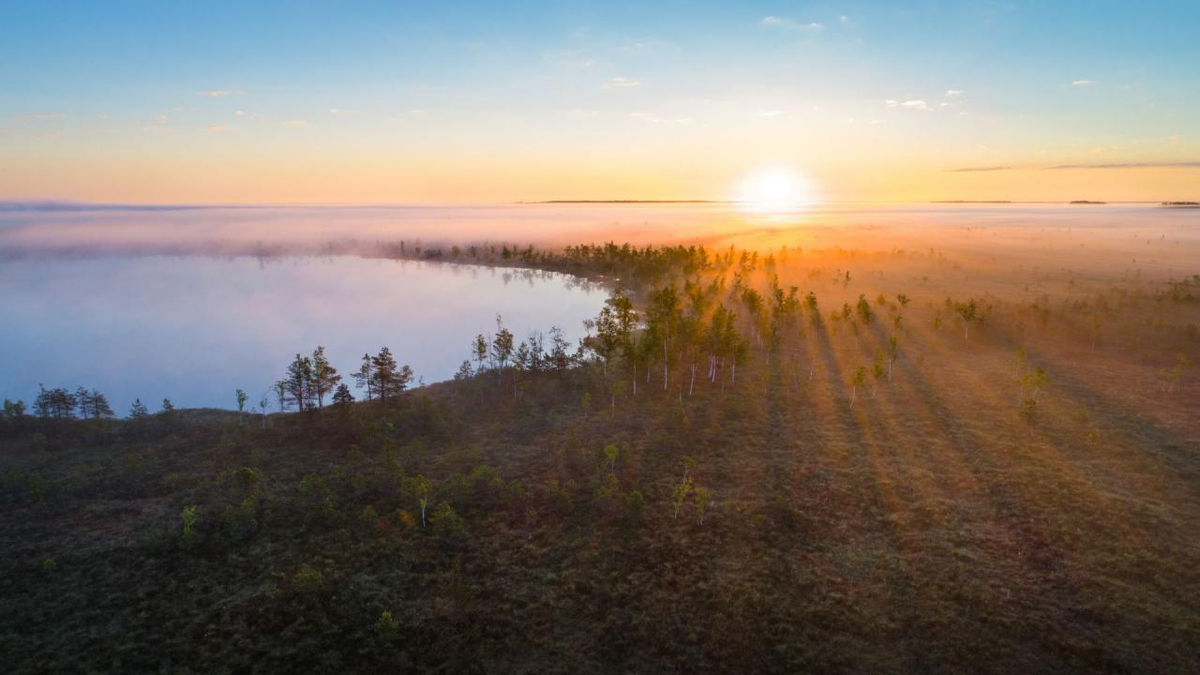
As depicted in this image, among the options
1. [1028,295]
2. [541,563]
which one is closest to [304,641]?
[541,563]

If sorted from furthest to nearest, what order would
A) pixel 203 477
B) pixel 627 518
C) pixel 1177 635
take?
pixel 203 477 < pixel 627 518 < pixel 1177 635

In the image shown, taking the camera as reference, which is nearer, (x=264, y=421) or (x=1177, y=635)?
(x=1177, y=635)

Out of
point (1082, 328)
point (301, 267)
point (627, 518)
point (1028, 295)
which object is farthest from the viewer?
point (301, 267)

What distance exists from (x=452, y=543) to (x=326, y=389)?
23.8 meters

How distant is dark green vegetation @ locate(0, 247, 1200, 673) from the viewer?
20.8 metres

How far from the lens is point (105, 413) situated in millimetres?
45188

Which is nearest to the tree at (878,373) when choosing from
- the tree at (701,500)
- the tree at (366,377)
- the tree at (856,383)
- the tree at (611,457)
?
the tree at (856,383)

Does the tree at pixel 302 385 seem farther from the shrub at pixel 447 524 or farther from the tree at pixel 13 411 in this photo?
the shrub at pixel 447 524

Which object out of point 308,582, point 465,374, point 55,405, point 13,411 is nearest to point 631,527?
point 308,582

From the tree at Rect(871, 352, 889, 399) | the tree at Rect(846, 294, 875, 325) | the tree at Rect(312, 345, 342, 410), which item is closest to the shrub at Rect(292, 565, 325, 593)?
the tree at Rect(312, 345, 342, 410)

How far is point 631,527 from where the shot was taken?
28516mm

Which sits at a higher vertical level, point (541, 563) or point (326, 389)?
point (326, 389)

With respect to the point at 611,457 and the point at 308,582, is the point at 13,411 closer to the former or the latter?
the point at 308,582

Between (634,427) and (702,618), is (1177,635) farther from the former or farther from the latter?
(634,427)
